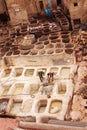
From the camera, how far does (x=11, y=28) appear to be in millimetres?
31188

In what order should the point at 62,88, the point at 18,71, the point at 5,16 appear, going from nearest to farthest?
the point at 62,88, the point at 18,71, the point at 5,16

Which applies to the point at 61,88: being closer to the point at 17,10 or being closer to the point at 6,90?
the point at 6,90

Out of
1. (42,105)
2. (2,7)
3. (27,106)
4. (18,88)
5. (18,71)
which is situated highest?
(2,7)

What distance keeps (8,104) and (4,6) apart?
16191 mm

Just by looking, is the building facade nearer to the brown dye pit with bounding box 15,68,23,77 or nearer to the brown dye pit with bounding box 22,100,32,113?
the brown dye pit with bounding box 15,68,23,77

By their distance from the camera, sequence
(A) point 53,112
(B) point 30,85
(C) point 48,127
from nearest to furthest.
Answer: (C) point 48,127 < (A) point 53,112 < (B) point 30,85

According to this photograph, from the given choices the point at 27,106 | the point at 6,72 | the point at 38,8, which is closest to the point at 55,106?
the point at 27,106

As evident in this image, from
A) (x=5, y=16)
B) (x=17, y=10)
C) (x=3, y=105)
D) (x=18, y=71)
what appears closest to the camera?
(x=3, y=105)

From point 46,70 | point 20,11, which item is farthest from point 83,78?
point 20,11

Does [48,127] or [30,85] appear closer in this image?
[48,127]

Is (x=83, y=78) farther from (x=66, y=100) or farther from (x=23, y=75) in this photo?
(x=23, y=75)

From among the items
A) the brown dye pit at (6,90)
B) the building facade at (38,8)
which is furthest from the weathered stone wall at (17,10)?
the brown dye pit at (6,90)

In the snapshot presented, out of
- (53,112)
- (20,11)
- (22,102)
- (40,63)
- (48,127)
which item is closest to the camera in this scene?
(48,127)

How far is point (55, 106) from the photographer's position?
67.6 feet
